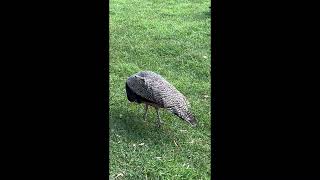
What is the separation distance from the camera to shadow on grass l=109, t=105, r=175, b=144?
4.01 meters

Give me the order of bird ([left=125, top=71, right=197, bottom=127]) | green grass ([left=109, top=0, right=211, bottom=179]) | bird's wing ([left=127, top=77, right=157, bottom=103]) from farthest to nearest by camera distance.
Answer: bird's wing ([left=127, top=77, right=157, bottom=103])
bird ([left=125, top=71, right=197, bottom=127])
green grass ([left=109, top=0, right=211, bottom=179])

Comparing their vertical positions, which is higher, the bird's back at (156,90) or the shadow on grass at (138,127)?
the bird's back at (156,90)

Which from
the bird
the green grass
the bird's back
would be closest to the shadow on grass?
the green grass

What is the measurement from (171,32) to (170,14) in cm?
126

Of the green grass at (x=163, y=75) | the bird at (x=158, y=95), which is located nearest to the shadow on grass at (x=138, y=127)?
the green grass at (x=163, y=75)

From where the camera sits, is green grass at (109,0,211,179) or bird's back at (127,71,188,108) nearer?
green grass at (109,0,211,179)

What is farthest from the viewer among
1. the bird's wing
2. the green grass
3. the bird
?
the bird's wing

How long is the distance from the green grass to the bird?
0.67ft

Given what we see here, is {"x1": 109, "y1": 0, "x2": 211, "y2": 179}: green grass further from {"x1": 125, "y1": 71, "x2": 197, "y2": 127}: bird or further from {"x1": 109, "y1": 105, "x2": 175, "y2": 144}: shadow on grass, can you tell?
{"x1": 125, "y1": 71, "x2": 197, "y2": 127}: bird

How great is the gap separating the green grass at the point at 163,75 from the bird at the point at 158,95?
0.21 metres

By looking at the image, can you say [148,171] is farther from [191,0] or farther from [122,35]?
[191,0]

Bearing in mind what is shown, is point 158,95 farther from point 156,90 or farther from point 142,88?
point 142,88

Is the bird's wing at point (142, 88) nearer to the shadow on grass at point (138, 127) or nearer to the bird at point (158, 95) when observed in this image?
the bird at point (158, 95)

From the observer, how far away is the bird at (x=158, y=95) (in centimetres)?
398
